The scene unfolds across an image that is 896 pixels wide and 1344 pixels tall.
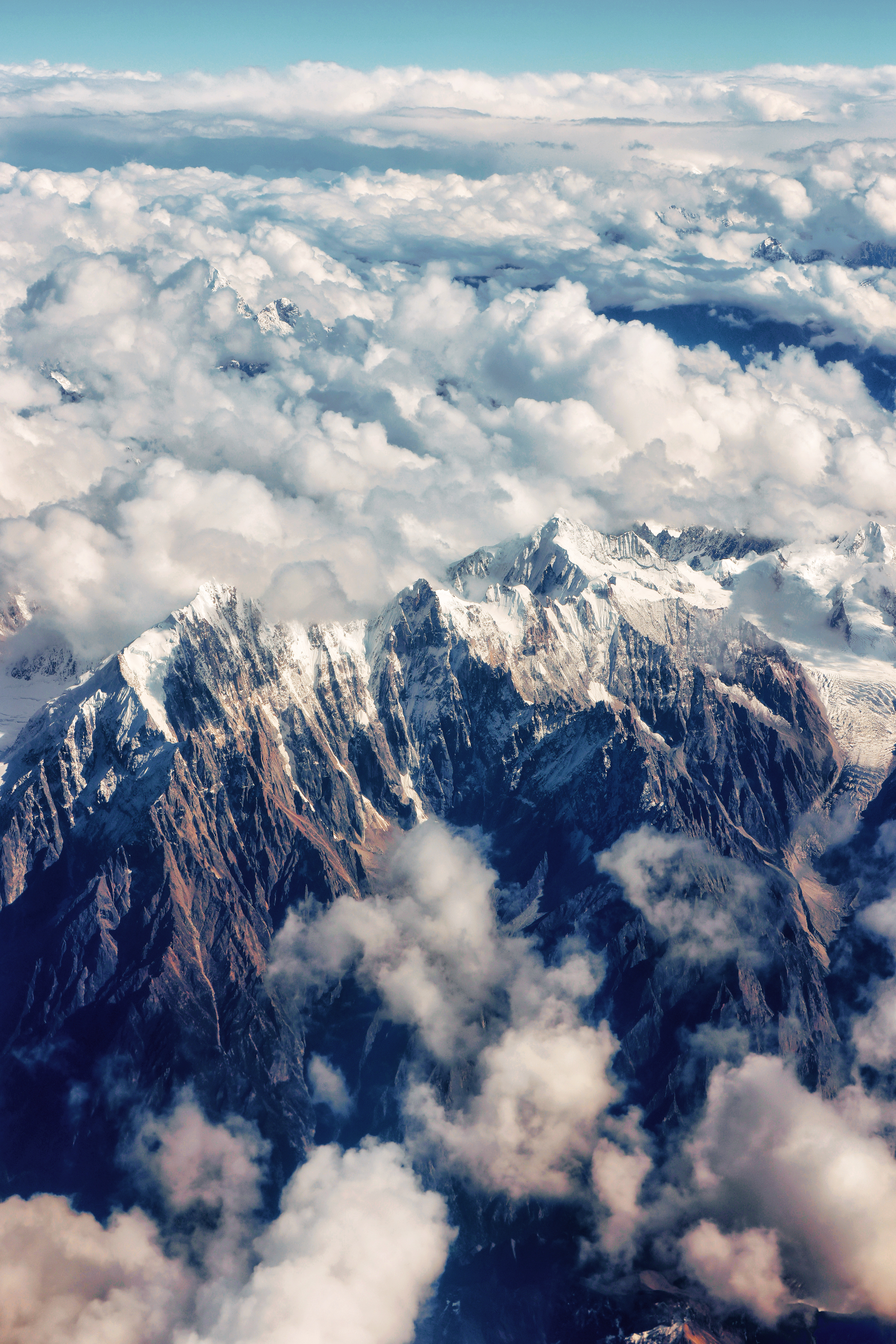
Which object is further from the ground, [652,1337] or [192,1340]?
[652,1337]

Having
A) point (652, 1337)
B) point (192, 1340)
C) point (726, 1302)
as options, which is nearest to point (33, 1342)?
point (192, 1340)

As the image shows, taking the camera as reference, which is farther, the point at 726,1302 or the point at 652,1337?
the point at 726,1302

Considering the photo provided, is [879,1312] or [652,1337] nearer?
[652,1337]

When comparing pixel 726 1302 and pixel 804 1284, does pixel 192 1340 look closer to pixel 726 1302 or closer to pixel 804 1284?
pixel 726 1302

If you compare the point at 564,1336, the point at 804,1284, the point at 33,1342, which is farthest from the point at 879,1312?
the point at 33,1342

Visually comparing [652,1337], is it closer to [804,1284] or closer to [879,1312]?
[804,1284]

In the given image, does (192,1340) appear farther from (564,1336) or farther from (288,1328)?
(564,1336)

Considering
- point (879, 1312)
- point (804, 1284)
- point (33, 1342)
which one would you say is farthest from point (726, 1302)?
point (33, 1342)

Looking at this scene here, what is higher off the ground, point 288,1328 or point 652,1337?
point 652,1337
